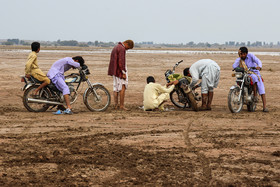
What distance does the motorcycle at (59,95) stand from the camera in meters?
10.1

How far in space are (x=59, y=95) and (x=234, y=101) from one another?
429cm

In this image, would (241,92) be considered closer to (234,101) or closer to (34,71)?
(234,101)

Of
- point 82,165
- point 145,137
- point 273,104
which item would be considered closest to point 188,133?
point 145,137

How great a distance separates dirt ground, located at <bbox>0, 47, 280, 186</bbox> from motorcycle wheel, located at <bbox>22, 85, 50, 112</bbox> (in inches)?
8.0

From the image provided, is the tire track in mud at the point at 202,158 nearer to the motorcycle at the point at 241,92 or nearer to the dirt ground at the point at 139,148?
the dirt ground at the point at 139,148

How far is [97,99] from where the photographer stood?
1072 cm

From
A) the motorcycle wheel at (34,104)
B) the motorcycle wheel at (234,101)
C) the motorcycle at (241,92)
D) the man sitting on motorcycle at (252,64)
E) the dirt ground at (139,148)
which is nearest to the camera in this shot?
the dirt ground at (139,148)

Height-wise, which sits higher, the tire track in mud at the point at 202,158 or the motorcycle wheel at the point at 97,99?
the motorcycle wheel at the point at 97,99

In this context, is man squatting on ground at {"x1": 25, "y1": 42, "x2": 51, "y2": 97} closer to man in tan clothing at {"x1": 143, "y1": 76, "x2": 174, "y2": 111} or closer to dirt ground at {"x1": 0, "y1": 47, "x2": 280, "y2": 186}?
dirt ground at {"x1": 0, "y1": 47, "x2": 280, "y2": 186}

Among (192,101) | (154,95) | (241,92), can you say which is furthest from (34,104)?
(241,92)

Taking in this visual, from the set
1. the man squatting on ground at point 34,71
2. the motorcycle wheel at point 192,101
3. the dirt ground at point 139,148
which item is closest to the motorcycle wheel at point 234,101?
the dirt ground at point 139,148

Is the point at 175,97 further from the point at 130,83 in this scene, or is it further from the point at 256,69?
the point at 130,83

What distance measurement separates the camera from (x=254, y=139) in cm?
757

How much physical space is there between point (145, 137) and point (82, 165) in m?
2.09
